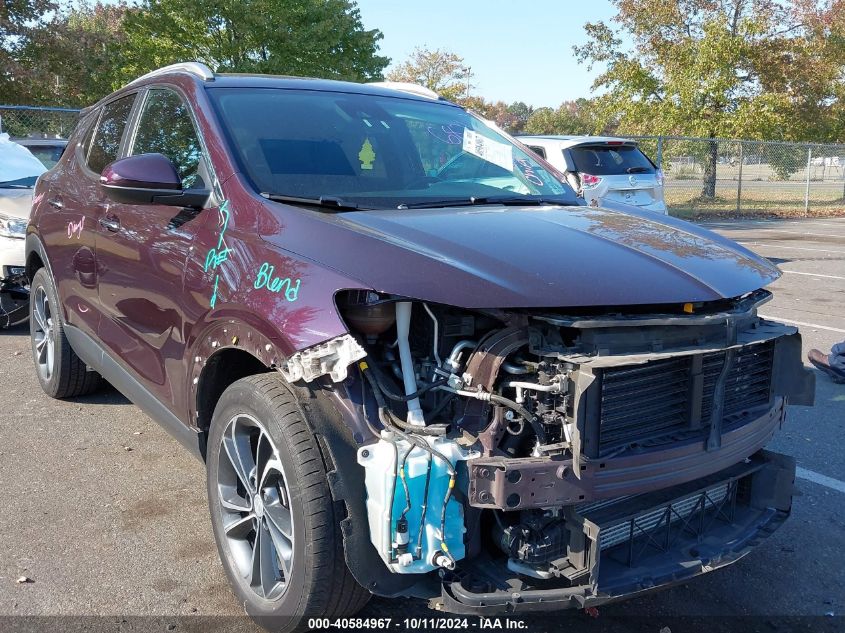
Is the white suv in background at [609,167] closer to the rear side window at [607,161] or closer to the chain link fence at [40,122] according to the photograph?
the rear side window at [607,161]

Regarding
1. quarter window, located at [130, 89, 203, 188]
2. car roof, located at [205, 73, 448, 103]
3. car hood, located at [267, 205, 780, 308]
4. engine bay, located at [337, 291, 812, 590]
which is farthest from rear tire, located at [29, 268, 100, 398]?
engine bay, located at [337, 291, 812, 590]

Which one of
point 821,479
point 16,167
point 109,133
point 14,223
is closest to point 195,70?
point 109,133

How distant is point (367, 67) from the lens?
25.2 m

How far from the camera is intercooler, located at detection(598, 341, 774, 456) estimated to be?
7.80 ft

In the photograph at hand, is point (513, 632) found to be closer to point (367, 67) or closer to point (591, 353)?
point (591, 353)

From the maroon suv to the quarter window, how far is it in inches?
1.1

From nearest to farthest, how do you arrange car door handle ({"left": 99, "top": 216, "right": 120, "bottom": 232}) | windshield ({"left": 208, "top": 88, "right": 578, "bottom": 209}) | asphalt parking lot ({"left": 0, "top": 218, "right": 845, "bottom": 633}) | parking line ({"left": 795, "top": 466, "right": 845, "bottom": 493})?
asphalt parking lot ({"left": 0, "top": 218, "right": 845, "bottom": 633}) < windshield ({"left": 208, "top": 88, "right": 578, "bottom": 209}) < car door handle ({"left": 99, "top": 216, "right": 120, "bottom": 232}) < parking line ({"left": 795, "top": 466, "right": 845, "bottom": 493})

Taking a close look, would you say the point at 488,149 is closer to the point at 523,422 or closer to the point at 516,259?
the point at 516,259

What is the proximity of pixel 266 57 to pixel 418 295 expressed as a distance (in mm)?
22597

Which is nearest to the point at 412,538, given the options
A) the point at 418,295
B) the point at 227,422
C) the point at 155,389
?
the point at 418,295

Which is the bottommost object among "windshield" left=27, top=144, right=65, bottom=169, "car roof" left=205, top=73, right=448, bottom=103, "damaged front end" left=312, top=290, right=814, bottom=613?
"damaged front end" left=312, top=290, right=814, bottom=613

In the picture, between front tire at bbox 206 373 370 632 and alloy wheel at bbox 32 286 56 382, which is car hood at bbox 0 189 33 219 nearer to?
alloy wheel at bbox 32 286 56 382

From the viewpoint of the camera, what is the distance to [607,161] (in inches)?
464

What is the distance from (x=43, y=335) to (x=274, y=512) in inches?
139
